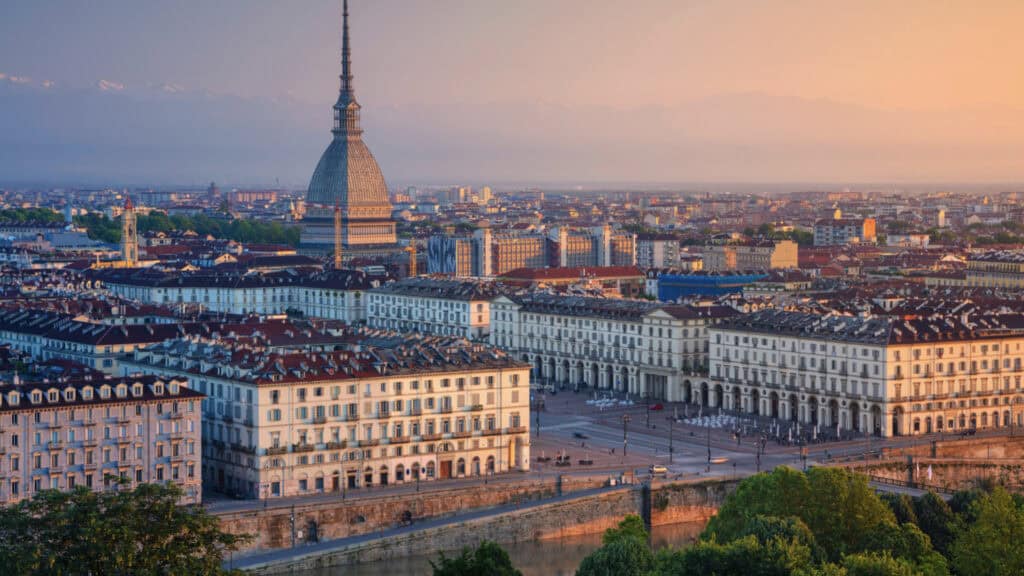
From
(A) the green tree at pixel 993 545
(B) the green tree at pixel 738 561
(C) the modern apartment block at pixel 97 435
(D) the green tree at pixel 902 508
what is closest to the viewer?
(B) the green tree at pixel 738 561

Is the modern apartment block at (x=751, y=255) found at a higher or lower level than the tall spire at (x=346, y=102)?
lower

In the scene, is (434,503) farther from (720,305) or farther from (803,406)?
(720,305)

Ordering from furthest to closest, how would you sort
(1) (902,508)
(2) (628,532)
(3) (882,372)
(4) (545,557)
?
(3) (882,372) < (4) (545,557) < (1) (902,508) < (2) (628,532)

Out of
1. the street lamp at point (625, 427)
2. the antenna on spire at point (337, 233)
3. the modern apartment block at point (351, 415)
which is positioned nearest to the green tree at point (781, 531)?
the modern apartment block at point (351, 415)

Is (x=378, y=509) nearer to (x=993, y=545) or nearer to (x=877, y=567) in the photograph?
(x=993, y=545)

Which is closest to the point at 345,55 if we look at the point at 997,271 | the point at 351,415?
the point at 997,271

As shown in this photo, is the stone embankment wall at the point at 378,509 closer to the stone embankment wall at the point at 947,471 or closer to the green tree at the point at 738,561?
the stone embankment wall at the point at 947,471
